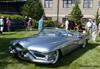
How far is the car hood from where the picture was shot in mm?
→ 11129

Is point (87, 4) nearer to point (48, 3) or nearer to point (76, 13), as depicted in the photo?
point (76, 13)

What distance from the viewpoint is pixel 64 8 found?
42688mm

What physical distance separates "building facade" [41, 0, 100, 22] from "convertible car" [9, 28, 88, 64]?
28.1 meters

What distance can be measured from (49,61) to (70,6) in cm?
3197

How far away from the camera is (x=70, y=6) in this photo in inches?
1672

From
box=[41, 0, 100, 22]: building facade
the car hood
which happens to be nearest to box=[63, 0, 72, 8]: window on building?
box=[41, 0, 100, 22]: building facade

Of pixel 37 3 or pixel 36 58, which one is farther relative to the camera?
pixel 37 3

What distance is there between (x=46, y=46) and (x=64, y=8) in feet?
104

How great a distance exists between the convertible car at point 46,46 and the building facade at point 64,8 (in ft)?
92.3

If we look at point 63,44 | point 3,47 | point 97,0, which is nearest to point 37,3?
point 97,0

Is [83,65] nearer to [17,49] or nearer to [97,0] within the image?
[17,49]

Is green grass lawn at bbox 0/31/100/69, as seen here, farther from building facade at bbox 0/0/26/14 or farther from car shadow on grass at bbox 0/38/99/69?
building facade at bbox 0/0/26/14

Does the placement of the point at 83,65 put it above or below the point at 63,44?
below

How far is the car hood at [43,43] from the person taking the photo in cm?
1113
